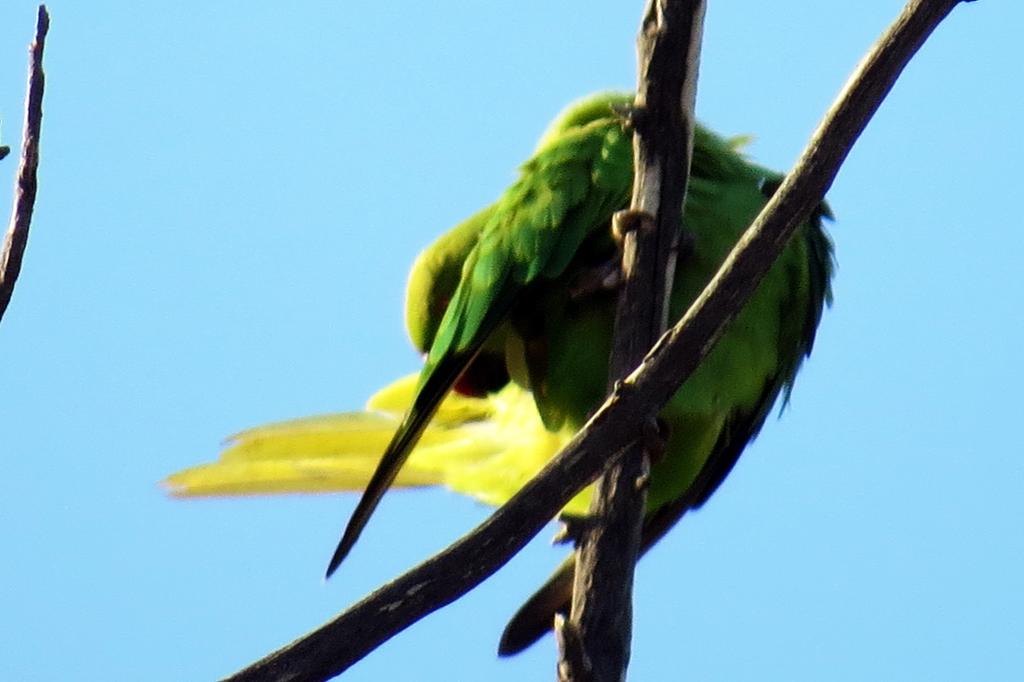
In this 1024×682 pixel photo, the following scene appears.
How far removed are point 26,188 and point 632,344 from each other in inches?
44.8

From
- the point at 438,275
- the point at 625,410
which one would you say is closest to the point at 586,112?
the point at 438,275

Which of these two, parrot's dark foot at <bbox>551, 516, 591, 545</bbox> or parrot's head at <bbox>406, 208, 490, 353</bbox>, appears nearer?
parrot's dark foot at <bbox>551, 516, 591, 545</bbox>

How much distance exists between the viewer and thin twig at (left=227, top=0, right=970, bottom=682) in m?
1.95

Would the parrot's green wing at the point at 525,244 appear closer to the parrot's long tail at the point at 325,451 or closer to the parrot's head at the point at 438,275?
the parrot's head at the point at 438,275

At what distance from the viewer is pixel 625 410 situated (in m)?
→ 2.18

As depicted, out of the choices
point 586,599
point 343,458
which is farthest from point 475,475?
point 586,599

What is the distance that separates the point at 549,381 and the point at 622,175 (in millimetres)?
483

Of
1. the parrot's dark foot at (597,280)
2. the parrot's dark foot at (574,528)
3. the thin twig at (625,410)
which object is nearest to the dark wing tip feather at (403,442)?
the parrot's dark foot at (597,280)

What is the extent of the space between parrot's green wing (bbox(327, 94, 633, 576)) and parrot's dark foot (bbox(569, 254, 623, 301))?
0.06 m

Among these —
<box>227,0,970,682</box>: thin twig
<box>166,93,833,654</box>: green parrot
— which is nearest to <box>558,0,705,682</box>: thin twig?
<box>166,93,833,654</box>: green parrot

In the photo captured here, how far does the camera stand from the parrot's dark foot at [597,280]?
9.70ft

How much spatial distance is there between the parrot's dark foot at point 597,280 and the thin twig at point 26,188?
4.69ft

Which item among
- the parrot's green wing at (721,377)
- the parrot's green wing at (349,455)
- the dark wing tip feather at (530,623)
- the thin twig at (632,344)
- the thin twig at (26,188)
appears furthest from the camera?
the parrot's green wing at (349,455)

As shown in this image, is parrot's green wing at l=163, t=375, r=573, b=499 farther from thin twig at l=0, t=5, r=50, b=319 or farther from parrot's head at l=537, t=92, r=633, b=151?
thin twig at l=0, t=5, r=50, b=319
